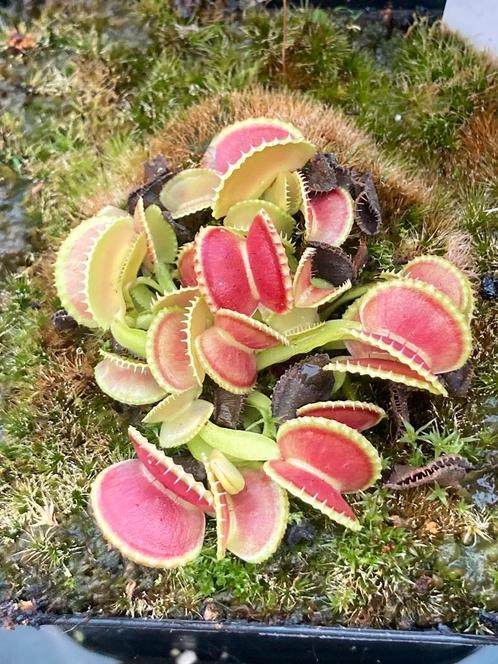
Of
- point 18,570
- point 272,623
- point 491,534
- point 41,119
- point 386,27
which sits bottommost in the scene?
point 18,570

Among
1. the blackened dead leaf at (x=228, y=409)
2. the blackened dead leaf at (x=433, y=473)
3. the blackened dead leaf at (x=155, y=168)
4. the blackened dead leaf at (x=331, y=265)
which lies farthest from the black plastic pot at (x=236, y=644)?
the blackened dead leaf at (x=155, y=168)

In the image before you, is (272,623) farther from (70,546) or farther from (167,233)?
(167,233)

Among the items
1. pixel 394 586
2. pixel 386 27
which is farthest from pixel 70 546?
pixel 386 27

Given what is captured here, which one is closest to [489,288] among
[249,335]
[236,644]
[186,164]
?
[249,335]

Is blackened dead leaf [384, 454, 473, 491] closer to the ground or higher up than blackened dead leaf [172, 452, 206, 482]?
higher up

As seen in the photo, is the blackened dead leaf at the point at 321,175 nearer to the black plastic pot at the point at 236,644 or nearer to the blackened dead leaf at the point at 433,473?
the blackened dead leaf at the point at 433,473

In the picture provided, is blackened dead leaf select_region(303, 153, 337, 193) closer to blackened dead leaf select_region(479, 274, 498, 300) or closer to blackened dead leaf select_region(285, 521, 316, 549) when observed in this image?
blackened dead leaf select_region(479, 274, 498, 300)

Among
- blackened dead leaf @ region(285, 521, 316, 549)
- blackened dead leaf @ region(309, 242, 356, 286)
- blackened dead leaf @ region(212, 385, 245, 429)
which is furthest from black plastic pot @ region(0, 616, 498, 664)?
blackened dead leaf @ region(309, 242, 356, 286)
